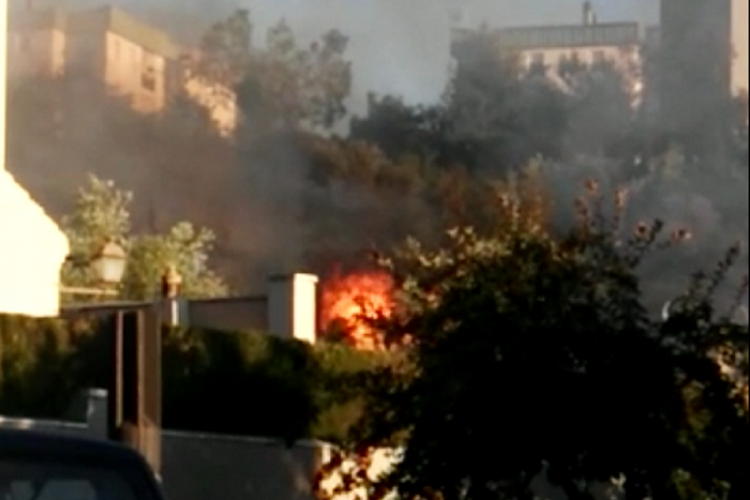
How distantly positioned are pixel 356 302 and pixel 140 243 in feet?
53.8

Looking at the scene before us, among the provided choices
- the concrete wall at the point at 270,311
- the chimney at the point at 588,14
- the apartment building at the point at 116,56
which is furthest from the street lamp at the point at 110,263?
the chimney at the point at 588,14

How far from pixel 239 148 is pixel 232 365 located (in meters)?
19.9

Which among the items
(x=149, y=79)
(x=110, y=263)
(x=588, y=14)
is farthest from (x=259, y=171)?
(x=110, y=263)

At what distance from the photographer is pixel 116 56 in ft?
116

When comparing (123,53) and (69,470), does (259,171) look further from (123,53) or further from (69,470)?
(69,470)

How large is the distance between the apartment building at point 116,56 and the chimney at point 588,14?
6720mm

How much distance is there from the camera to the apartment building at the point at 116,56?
1283 inches

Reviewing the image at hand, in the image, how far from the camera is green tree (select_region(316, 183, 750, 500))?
16734mm

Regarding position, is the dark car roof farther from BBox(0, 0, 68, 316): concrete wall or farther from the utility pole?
BBox(0, 0, 68, 316): concrete wall

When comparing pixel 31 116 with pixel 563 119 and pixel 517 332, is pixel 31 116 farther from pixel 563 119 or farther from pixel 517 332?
pixel 517 332

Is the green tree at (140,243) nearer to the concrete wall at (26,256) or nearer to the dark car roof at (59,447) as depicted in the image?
the concrete wall at (26,256)

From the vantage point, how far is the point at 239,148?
125ft

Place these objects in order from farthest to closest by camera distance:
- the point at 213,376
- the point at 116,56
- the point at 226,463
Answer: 1. the point at 116,56
2. the point at 213,376
3. the point at 226,463

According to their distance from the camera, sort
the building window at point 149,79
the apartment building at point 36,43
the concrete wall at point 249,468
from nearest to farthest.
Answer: the concrete wall at point 249,468 < the apartment building at point 36,43 < the building window at point 149,79
